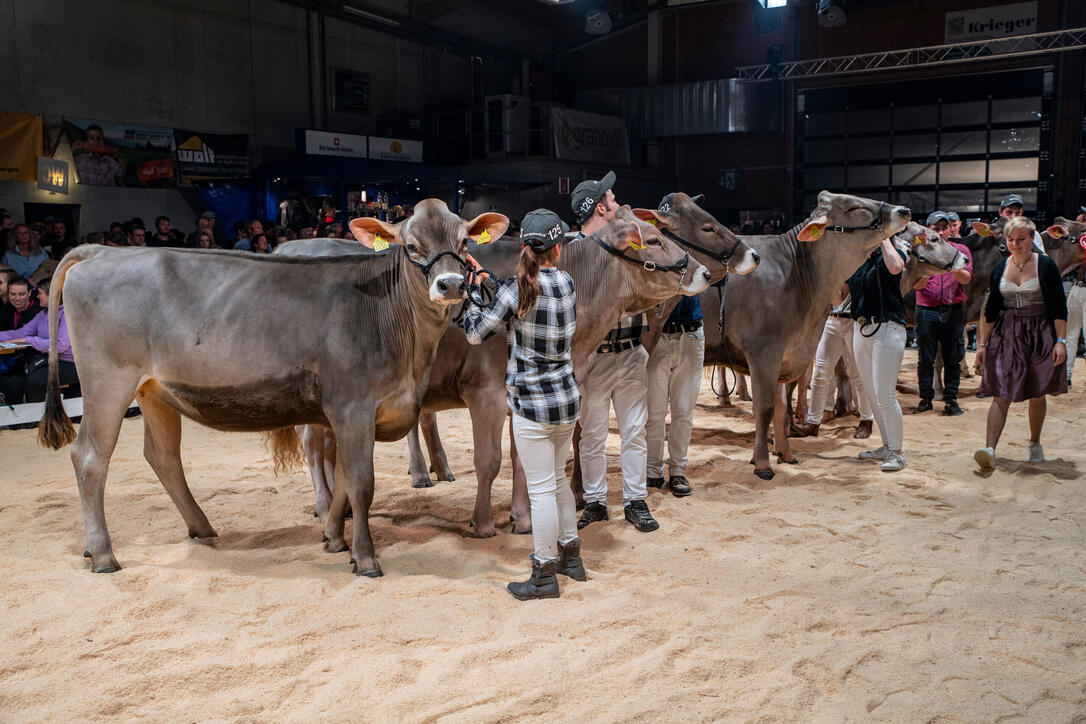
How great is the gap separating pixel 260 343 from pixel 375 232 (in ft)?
2.55

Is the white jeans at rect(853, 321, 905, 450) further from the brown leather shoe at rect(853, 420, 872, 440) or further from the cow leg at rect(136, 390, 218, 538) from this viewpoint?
the cow leg at rect(136, 390, 218, 538)

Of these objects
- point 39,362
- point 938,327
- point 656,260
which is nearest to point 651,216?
point 656,260

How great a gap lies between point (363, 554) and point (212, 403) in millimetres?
1050

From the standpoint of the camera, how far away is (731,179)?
2194cm

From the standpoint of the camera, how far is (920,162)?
63.2ft

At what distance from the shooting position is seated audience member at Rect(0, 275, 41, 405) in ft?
26.8

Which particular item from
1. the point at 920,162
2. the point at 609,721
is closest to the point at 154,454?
the point at 609,721

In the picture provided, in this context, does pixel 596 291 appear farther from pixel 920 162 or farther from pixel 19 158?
pixel 920 162

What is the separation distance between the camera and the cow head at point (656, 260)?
4.70 m

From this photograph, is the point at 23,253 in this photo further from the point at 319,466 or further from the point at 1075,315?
the point at 1075,315

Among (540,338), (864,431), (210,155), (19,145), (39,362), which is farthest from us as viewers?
(210,155)

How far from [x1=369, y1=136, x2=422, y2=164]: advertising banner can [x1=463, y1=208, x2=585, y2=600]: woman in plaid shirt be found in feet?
48.2

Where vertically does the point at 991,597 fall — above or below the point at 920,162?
below

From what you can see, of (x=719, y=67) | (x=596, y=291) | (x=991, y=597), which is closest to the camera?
(x=991, y=597)
